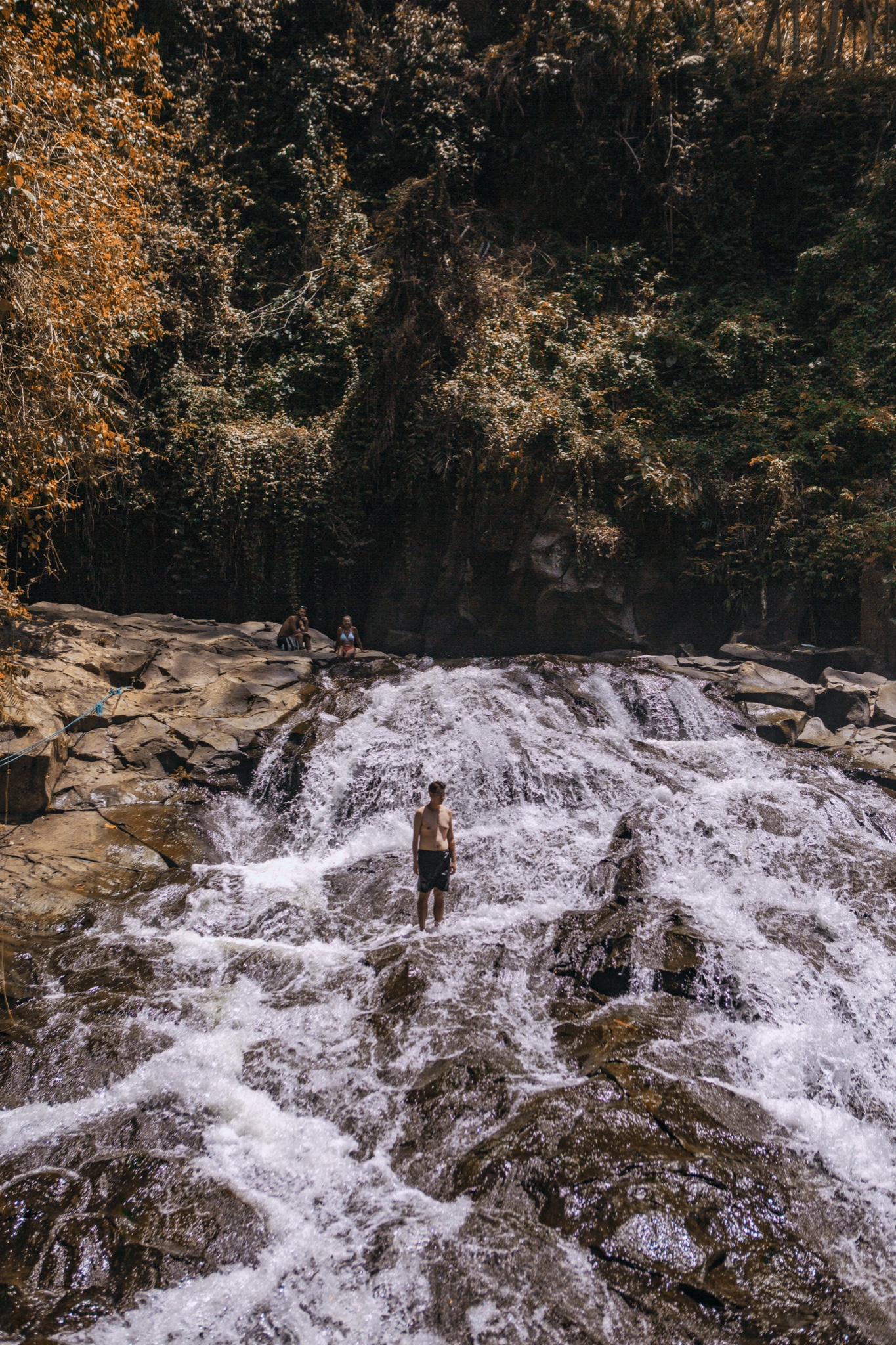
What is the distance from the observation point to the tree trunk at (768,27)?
19109mm

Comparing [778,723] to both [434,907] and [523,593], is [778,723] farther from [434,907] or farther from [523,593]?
[434,907]

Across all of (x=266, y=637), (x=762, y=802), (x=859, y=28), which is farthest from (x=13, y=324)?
(x=859, y=28)

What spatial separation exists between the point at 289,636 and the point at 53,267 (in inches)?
266

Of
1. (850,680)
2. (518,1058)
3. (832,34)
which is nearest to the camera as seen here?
(518,1058)

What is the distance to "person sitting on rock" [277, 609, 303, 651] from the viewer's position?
1348cm

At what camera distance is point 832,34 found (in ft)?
62.1

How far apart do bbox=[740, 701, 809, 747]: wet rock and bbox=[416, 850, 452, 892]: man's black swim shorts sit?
246 inches

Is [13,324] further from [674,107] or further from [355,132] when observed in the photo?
[674,107]

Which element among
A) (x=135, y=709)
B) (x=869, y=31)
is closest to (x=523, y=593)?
(x=135, y=709)

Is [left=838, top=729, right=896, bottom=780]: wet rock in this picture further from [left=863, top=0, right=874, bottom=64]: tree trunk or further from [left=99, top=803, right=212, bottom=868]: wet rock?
[left=863, top=0, right=874, bottom=64]: tree trunk

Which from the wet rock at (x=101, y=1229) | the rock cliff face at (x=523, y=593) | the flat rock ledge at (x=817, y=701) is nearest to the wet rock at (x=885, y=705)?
the flat rock ledge at (x=817, y=701)

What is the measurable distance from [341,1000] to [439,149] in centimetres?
2126

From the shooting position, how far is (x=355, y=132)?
65.4 feet

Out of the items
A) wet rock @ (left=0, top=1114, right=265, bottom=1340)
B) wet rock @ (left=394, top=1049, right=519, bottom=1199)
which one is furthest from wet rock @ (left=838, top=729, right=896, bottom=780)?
wet rock @ (left=0, top=1114, right=265, bottom=1340)
